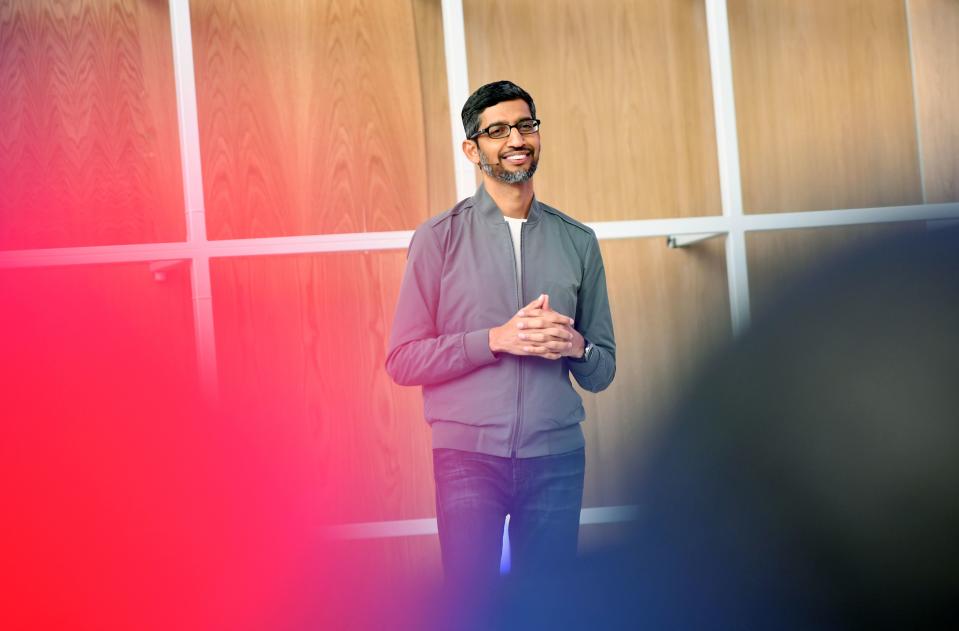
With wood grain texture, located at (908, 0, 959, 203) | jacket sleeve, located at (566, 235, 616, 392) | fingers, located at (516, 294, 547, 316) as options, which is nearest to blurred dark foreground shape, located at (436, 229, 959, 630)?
fingers, located at (516, 294, 547, 316)

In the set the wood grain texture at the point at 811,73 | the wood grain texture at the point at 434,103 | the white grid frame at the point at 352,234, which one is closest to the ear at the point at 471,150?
the white grid frame at the point at 352,234

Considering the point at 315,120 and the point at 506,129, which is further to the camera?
the point at 315,120

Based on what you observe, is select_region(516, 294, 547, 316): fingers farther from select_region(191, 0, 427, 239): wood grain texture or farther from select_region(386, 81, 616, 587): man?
select_region(191, 0, 427, 239): wood grain texture

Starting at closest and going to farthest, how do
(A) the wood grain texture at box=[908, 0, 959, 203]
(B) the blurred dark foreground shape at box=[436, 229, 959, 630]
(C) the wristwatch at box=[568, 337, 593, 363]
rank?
(B) the blurred dark foreground shape at box=[436, 229, 959, 630] < (C) the wristwatch at box=[568, 337, 593, 363] < (A) the wood grain texture at box=[908, 0, 959, 203]

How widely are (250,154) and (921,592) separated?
103 inches

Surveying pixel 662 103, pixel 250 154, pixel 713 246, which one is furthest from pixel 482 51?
pixel 713 246

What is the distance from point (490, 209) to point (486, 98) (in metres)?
0.18

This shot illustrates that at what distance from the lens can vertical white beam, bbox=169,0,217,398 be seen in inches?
85.0

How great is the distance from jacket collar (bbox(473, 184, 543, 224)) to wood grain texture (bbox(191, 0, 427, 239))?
132 centimetres

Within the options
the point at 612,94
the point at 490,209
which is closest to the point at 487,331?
the point at 490,209

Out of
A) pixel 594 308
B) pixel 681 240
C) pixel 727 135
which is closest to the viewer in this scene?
pixel 594 308

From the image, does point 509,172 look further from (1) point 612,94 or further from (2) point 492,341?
(1) point 612,94

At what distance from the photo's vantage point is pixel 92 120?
8.34ft

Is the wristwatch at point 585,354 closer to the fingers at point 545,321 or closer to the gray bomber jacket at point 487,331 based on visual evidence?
the gray bomber jacket at point 487,331
